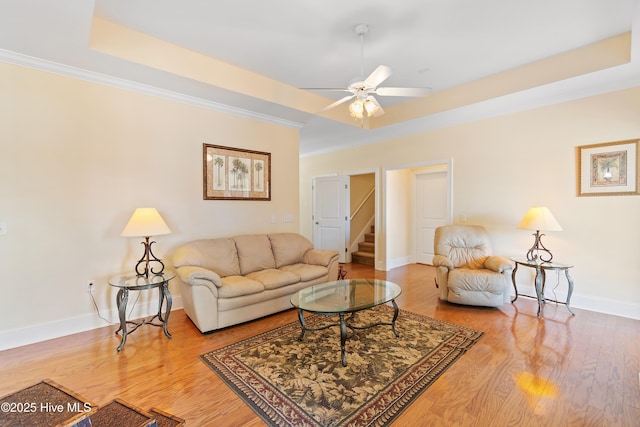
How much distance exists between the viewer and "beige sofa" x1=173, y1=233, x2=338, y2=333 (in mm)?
2830

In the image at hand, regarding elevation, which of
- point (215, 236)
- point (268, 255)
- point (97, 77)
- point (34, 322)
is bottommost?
point (34, 322)

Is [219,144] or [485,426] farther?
[219,144]

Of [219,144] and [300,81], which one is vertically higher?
[300,81]

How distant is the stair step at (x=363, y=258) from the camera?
20.4ft

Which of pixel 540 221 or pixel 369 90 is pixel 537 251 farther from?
pixel 369 90

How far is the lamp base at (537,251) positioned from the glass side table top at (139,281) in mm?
4291

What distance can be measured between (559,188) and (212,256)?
4.48 metres

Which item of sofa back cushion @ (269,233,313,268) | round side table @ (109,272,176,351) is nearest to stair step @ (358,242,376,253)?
sofa back cushion @ (269,233,313,268)

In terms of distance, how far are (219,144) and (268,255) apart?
1.68 meters

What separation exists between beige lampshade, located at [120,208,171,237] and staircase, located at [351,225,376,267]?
14.2 ft

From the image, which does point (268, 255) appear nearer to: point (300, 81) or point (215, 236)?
point (215, 236)

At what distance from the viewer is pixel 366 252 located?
21.7 ft

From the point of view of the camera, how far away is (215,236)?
12.8ft

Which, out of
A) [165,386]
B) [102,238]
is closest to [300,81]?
[102,238]
